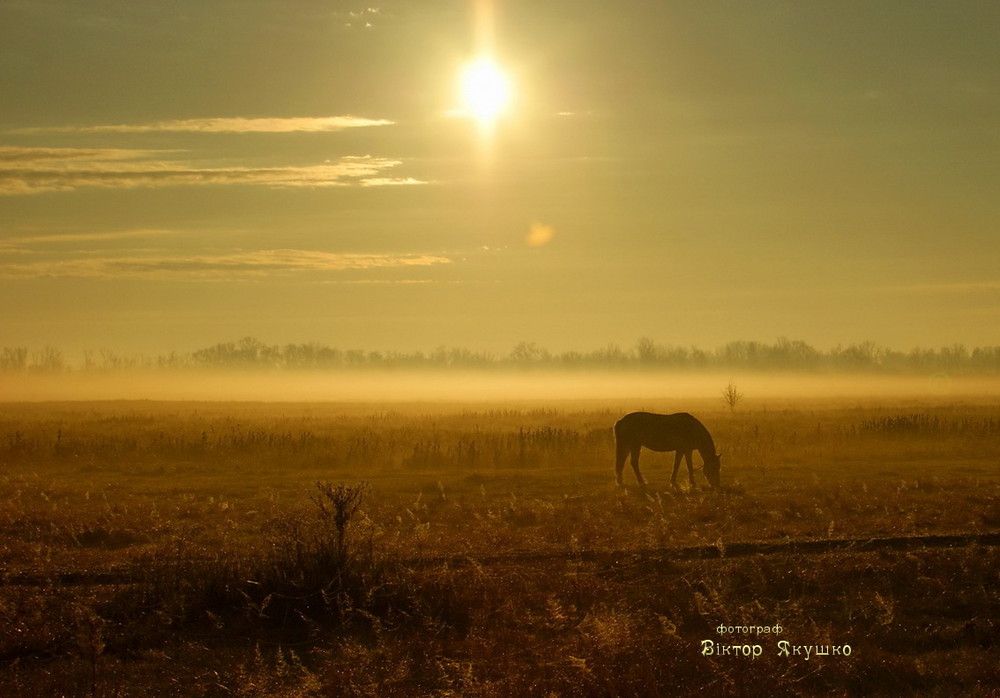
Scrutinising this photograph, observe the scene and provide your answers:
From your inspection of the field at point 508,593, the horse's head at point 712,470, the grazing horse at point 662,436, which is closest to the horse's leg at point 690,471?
the grazing horse at point 662,436

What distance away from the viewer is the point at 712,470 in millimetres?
24516

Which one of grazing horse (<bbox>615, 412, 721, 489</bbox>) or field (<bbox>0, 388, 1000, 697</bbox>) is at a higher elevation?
grazing horse (<bbox>615, 412, 721, 489</bbox>)

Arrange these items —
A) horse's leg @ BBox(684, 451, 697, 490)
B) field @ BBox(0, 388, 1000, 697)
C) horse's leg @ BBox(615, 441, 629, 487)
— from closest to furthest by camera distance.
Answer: field @ BBox(0, 388, 1000, 697)
horse's leg @ BBox(684, 451, 697, 490)
horse's leg @ BBox(615, 441, 629, 487)

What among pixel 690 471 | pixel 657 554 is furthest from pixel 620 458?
pixel 657 554

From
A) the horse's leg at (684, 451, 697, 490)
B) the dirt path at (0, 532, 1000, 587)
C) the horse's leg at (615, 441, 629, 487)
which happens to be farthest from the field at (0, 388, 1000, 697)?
the horse's leg at (615, 441, 629, 487)

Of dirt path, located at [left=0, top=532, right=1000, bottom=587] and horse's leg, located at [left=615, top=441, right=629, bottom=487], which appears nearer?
dirt path, located at [left=0, top=532, right=1000, bottom=587]

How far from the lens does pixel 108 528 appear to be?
Answer: 1797cm

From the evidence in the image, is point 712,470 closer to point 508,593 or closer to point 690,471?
point 690,471

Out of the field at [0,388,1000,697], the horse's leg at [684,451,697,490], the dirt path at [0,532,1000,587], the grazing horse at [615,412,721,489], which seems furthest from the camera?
the grazing horse at [615,412,721,489]

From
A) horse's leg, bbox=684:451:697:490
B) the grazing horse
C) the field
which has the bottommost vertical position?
the field

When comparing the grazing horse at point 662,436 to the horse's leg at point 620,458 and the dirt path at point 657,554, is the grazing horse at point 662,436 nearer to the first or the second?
the horse's leg at point 620,458

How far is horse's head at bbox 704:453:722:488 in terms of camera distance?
2423 centimetres

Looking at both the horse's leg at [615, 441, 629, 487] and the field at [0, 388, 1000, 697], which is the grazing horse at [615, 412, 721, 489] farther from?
the field at [0, 388, 1000, 697]

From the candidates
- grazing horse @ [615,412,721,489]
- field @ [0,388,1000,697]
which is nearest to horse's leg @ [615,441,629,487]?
grazing horse @ [615,412,721,489]
